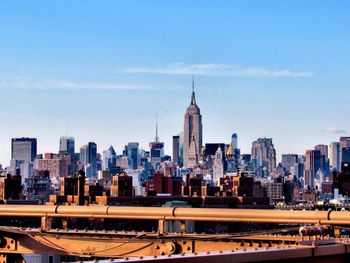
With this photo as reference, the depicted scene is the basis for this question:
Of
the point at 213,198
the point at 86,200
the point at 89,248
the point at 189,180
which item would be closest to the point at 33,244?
the point at 89,248

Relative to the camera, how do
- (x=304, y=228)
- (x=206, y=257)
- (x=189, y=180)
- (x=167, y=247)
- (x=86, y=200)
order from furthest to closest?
(x=189, y=180) < (x=86, y=200) < (x=167, y=247) < (x=304, y=228) < (x=206, y=257)

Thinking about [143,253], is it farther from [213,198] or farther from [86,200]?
[213,198]

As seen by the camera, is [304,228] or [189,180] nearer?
[304,228]

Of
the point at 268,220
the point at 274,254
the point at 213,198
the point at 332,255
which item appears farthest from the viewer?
the point at 213,198

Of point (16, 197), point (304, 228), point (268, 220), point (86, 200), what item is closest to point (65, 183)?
point (16, 197)

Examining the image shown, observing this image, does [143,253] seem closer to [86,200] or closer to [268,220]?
[268,220]

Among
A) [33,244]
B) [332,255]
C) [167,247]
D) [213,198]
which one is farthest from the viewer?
[213,198]

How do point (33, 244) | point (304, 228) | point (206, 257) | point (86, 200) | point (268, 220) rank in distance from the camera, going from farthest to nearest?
1. point (86, 200)
2. point (268, 220)
3. point (33, 244)
4. point (304, 228)
5. point (206, 257)

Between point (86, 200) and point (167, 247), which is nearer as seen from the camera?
point (167, 247)
